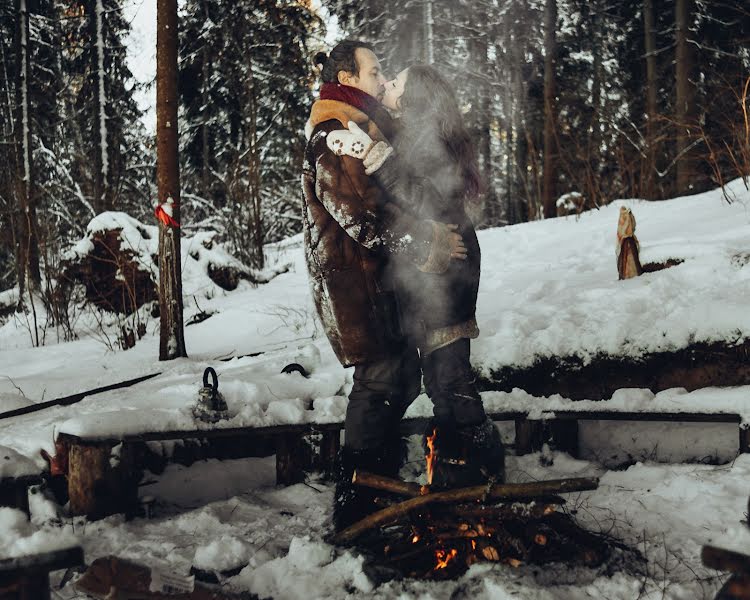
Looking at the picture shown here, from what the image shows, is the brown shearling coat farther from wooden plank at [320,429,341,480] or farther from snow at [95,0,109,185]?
snow at [95,0,109,185]

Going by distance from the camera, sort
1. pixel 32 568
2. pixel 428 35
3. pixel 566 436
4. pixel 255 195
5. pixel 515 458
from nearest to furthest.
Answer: pixel 32 568 < pixel 515 458 < pixel 566 436 < pixel 255 195 < pixel 428 35

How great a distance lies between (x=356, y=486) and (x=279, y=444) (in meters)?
0.90

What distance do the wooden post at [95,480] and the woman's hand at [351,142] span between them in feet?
5.78

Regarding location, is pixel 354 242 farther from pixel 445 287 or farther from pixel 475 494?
pixel 475 494

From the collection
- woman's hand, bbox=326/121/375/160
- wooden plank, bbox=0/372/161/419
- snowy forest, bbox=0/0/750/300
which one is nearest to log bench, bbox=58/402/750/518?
wooden plank, bbox=0/372/161/419

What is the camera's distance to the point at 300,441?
342 cm

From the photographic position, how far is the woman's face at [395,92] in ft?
8.72

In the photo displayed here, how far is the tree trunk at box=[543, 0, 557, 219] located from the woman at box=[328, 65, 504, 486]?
36.7 ft

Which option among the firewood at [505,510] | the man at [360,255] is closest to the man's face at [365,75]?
the man at [360,255]

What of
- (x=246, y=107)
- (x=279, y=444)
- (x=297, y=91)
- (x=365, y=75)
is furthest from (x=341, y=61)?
(x=297, y=91)

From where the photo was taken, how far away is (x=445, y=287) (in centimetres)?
253

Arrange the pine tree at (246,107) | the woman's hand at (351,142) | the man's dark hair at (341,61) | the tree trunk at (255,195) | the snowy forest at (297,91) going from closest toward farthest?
the woman's hand at (351,142) < the man's dark hair at (341,61) < the tree trunk at (255,195) < the pine tree at (246,107) < the snowy forest at (297,91)

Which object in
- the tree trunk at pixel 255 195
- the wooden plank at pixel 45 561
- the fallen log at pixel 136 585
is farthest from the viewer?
the tree trunk at pixel 255 195

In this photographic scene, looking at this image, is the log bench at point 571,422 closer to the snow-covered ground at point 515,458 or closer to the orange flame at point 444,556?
the snow-covered ground at point 515,458
